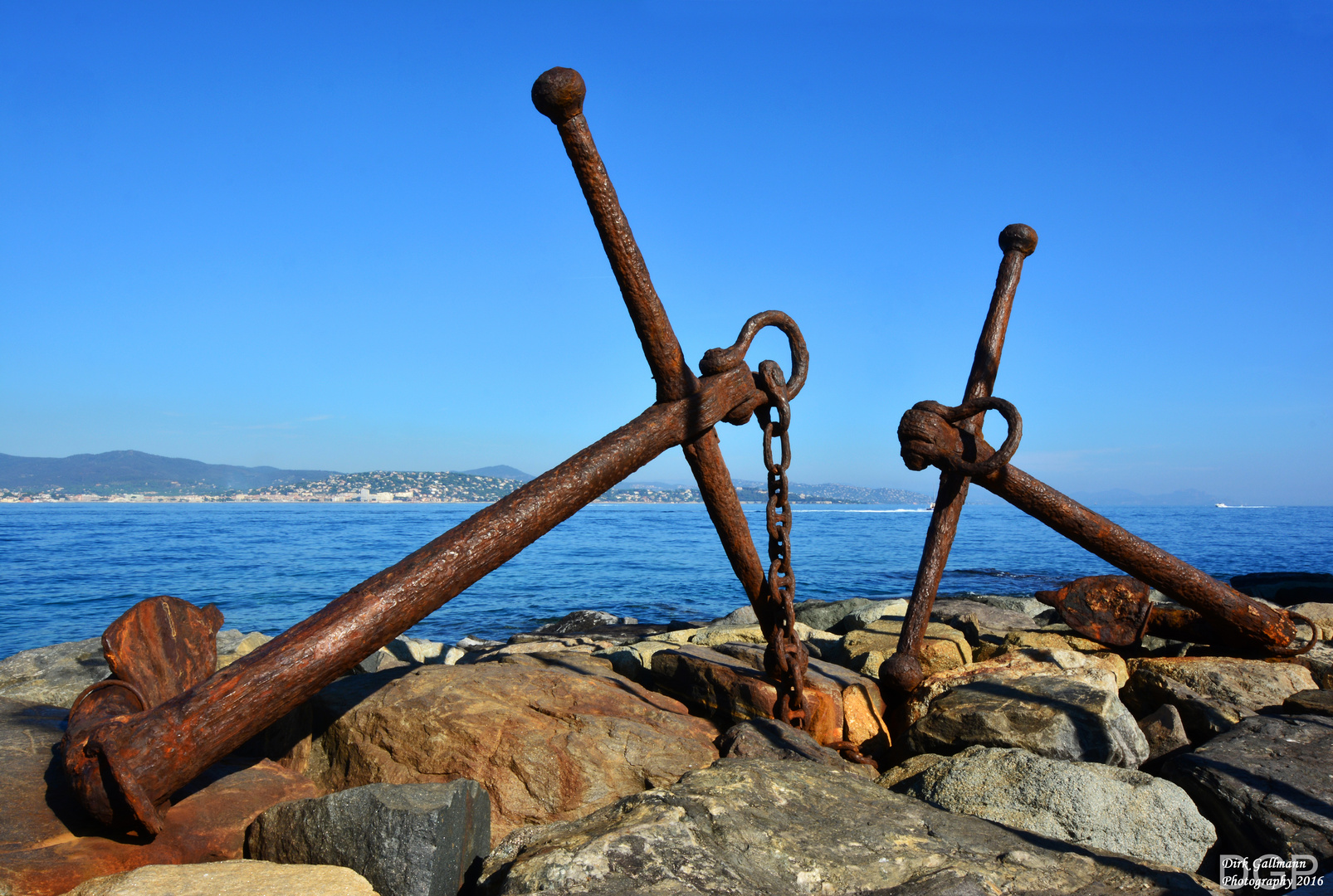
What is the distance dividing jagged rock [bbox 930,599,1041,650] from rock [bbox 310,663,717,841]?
2990 mm

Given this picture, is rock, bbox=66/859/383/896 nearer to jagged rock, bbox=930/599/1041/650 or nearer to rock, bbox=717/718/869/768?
rock, bbox=717/718/869/768

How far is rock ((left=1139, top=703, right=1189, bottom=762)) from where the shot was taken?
11.8 ft

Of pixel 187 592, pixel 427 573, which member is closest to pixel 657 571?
pixel 187 592

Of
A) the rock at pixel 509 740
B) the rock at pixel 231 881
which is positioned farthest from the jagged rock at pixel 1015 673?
the rock at pixel 231 881

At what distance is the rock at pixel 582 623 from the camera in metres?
11.8

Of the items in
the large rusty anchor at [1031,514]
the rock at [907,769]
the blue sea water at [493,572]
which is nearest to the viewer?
the rock at [907,769]

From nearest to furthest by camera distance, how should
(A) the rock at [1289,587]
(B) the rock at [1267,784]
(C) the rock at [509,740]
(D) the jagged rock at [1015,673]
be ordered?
(B) the rock at [1267,784] < (C) the rock at [509,740] < (D) the jagged rock at [1015,673] < (A) the rock at [1289,587]

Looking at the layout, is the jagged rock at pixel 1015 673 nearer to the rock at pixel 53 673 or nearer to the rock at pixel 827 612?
the rock at pixel 53 673

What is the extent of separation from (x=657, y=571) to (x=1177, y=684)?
20.9 meters

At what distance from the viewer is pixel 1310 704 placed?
3.61m

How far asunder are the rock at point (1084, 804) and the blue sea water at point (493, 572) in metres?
10.8

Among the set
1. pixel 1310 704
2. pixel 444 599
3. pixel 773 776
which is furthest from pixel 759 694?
pixel 1310 704

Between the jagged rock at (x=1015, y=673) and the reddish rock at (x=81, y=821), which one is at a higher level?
the jagged rock at (x=1015, y=673)

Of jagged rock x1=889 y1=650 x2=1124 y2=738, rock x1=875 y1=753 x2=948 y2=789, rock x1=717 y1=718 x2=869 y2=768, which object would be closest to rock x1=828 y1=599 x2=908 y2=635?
jagged rock x1=889 y1=650 x2=1124 y2=738
